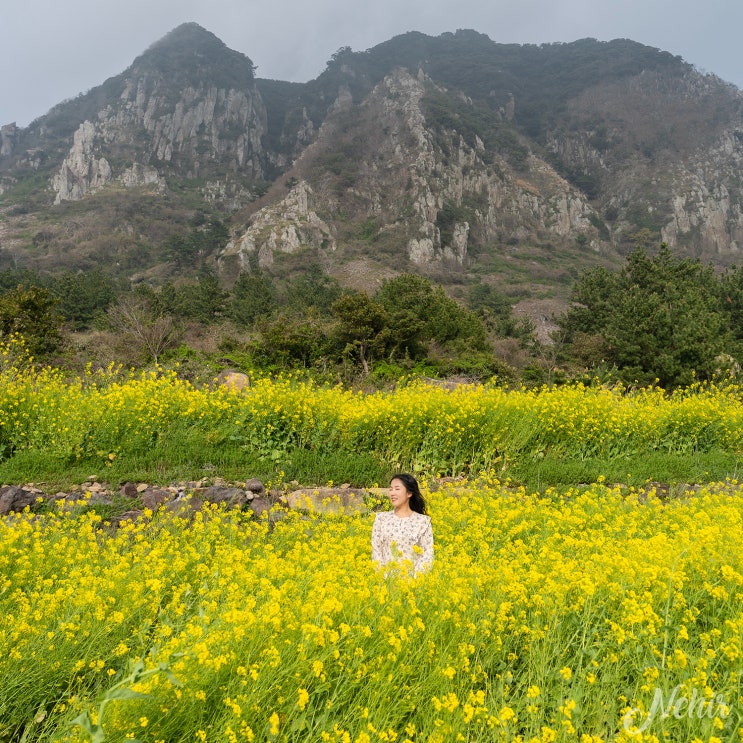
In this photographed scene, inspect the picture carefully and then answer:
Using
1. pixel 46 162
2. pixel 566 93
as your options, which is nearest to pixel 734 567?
pixel 46 162

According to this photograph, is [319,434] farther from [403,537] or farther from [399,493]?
[403,537]

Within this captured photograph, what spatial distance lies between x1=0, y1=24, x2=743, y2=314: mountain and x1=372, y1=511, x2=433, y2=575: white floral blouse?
53.9 m

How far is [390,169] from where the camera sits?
10012 cm

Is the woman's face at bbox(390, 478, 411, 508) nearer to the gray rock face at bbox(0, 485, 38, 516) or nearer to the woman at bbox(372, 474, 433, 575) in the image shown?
the woman at bbox(372, 474, 433, 575)

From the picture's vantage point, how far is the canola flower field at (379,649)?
2068 millimetres

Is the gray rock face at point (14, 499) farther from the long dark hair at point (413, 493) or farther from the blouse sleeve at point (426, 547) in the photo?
the blouse sleeve at point (426, 547)

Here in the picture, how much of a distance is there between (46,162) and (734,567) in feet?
520

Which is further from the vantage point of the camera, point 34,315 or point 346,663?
point 34,315

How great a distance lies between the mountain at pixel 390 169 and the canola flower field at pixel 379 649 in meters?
54.6

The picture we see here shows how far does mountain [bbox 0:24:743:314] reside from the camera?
3076 inches

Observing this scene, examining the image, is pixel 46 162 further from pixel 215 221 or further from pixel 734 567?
pixel 734 567

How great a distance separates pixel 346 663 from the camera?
2424 mm

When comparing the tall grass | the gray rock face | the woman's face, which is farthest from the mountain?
the gray rock face

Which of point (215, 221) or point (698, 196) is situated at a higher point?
point (698, 196)
